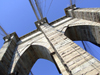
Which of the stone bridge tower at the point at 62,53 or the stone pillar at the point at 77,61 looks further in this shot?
the stone bridge tower at the point at 62,53

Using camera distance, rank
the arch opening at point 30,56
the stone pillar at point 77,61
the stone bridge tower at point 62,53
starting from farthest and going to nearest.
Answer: the arch opening at point 30,56
the stone bridge tower at point 62,53
the stone pillar at point 77,61

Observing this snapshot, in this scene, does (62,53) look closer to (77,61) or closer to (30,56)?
(77,61)

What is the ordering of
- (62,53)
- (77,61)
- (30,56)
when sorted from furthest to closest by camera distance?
(30,56) → (62,53) → (77,61)

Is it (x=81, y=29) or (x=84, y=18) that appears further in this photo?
(x=84, y=18)

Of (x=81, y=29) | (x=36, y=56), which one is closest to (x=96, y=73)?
(x=81, y=29)

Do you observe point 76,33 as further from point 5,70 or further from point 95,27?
point 5,70

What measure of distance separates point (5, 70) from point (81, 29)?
19.5ft

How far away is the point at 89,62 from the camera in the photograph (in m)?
2.83

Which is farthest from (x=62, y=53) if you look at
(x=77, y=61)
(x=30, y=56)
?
(x=30, y=56)

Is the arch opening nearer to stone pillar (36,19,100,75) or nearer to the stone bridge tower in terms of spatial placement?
the stone bridge tower

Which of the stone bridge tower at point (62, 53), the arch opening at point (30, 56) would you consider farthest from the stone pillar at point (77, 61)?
the arch opening at point (30, 56)

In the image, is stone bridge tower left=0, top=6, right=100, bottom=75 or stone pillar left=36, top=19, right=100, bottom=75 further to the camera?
stone bridge tower left=0, top=6, right=100, bottom=75

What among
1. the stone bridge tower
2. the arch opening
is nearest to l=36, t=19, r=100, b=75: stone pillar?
the stone bridge tower

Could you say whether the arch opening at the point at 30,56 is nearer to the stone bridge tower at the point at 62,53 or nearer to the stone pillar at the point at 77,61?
the stone bridge tower at the point at 62,53
